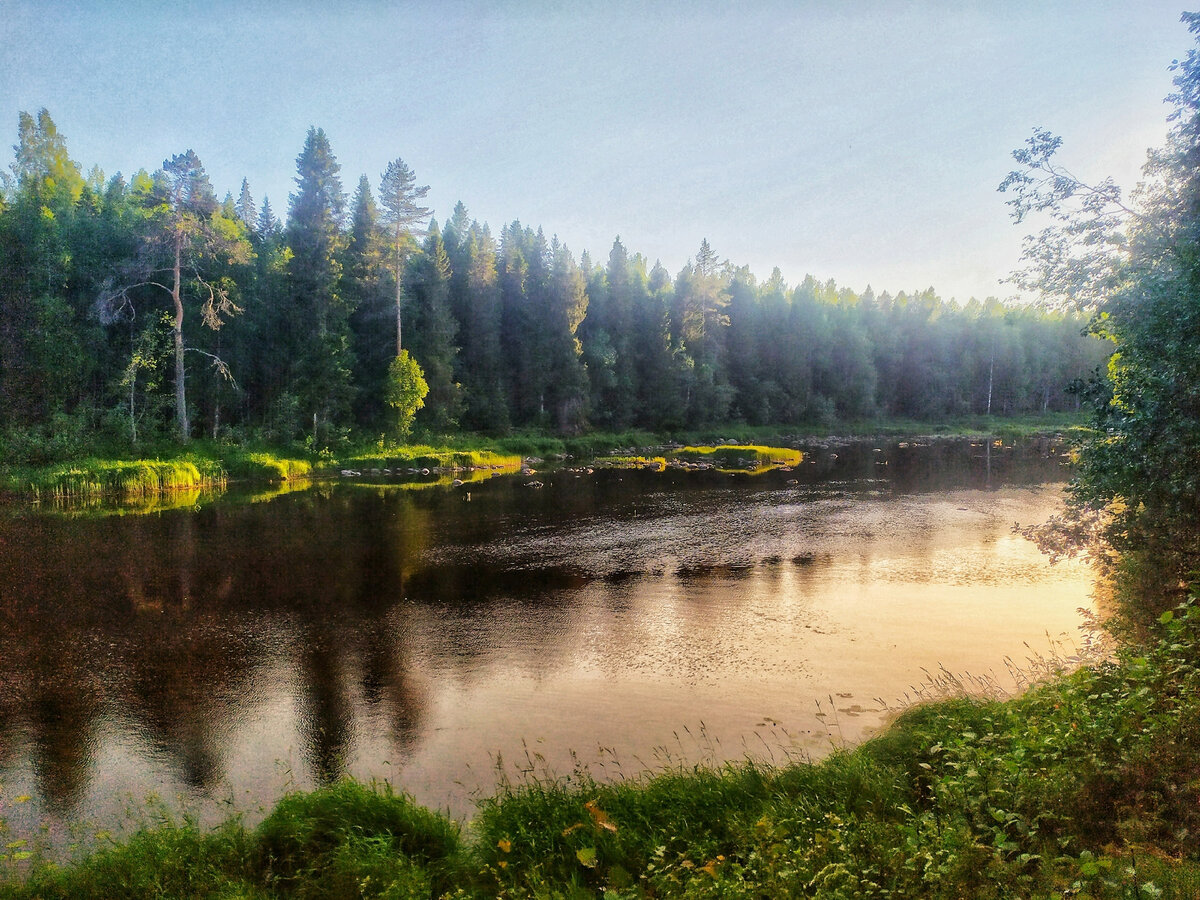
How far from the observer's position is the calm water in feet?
30.4

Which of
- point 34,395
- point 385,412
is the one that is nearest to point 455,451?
point 385,412

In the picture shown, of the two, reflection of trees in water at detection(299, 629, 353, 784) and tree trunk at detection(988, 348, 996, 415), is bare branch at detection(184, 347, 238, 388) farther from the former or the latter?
tree trunk at detection(988, 348, 996, 415)

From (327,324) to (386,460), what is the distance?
10.8 meters

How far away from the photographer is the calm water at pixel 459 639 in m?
9.26

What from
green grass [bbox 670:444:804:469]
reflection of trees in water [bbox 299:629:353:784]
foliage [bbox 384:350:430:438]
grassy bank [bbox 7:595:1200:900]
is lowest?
reflection of trees in water [bbox 299:629:353:784]

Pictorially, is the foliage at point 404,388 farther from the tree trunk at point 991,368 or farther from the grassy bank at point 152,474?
the tree trunk at point 991,368

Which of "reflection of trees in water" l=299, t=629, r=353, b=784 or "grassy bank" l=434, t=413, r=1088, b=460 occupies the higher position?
"grassy bank" l=434, t=413, r=1088, b=460

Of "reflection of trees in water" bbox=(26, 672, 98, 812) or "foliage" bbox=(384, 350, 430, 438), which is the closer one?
"reflection of trees in water" bbox=(26, 672, 98, 812)

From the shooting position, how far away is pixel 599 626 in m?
14.9

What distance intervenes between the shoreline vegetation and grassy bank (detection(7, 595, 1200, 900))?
920 cm

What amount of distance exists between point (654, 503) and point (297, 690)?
71.5 ft

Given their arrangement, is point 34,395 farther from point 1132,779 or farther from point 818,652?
point 1132,779

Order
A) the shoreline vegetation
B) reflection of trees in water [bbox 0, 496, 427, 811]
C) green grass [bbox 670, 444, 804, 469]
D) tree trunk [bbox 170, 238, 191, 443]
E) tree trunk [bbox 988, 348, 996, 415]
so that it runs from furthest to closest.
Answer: tree trunk [bbox 988, 348, 996, 415], green grass [bbox 670, 444, 804, 469], tree trunk [bbox 170, 238, 191, 443], the shoreline vegetation, reflection of trees in water [bbox 0, 496, 427, 811]

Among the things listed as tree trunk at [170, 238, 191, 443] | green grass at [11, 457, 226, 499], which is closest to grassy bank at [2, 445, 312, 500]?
green grass at [11, 457, 226, 499]
